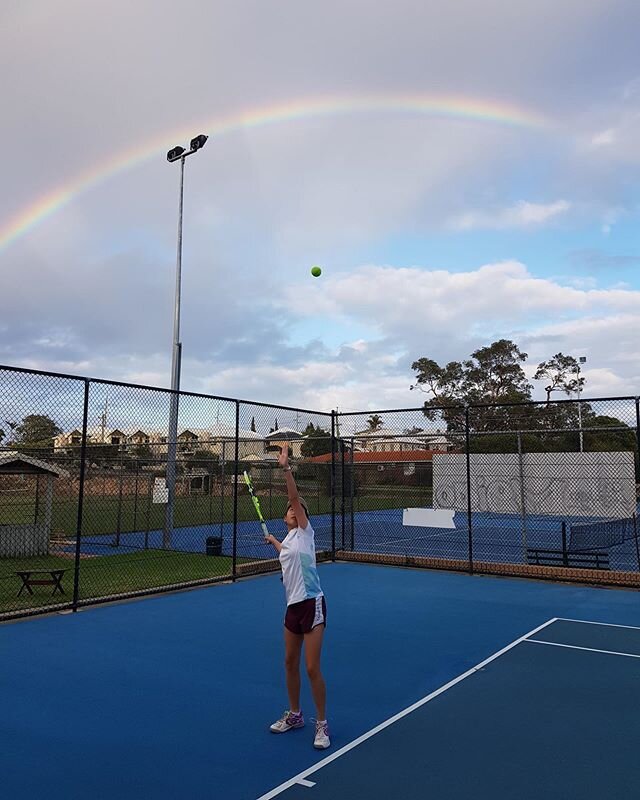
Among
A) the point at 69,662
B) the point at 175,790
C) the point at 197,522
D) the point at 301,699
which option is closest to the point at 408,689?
the point at 301,699

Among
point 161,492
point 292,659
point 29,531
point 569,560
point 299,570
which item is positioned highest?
point 161,492

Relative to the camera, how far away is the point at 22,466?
14.8 metres

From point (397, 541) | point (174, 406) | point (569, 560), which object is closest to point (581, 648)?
point (569, 560)

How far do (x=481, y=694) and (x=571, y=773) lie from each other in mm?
1504

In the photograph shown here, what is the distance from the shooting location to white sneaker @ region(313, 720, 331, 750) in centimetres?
439

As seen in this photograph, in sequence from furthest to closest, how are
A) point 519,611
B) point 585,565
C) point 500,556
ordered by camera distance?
1. point 500,556
2. point 585,565
3. point 519,611

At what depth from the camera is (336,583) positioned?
11.3 metres

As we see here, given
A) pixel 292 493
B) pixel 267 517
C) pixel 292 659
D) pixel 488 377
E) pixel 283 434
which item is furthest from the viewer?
pixel 488 377

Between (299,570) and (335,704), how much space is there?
147 cm

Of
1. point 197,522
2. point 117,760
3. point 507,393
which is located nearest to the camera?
point 117,760

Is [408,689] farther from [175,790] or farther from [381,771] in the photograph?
[175,790]

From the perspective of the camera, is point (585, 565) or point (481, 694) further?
point (585, 565)

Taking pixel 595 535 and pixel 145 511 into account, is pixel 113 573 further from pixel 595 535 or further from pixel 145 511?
pixel 145 511

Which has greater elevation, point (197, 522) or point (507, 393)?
point (507, 393)
